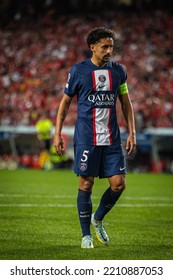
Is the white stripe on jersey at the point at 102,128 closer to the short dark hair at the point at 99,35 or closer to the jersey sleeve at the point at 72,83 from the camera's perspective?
the jersey sleeve at the point at 72,83

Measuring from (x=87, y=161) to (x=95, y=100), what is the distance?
613 mm

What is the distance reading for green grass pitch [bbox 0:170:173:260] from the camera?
301 inches

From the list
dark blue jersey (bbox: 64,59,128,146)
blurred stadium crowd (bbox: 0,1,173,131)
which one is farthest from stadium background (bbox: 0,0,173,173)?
dark blue jersey (bbox: 64,59,128,146)

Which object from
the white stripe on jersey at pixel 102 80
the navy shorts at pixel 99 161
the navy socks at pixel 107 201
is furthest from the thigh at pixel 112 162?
the white stripe on jersey at pixel 102 80

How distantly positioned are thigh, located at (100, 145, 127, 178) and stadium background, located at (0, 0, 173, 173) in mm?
16650

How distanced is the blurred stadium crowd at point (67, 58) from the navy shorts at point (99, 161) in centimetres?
1710

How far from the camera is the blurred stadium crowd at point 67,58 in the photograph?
90.0 ft

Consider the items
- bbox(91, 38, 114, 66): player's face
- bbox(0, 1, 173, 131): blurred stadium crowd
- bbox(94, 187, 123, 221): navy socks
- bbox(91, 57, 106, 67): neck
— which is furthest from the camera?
bbox(0, 1, 173, 131): blurred stadium crowd

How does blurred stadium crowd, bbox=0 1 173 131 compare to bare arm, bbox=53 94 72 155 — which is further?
blurred stadium crowd, bbox=0 1 173 131

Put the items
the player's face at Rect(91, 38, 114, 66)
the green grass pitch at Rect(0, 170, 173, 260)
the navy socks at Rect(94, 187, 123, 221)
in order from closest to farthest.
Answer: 1. the green grass pitch at Rect(0, 170, 173, 260)
2. the player's face at Rect(91, 38, 114, 66)
3. the navy socks at Rect(94, 187, 123, 221)

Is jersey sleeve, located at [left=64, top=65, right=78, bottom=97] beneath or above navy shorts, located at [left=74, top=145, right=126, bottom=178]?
above

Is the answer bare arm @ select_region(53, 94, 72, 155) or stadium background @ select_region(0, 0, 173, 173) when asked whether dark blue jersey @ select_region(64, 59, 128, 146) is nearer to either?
bare arm @ select_region(53, 94, 72, 155)

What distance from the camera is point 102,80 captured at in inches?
316

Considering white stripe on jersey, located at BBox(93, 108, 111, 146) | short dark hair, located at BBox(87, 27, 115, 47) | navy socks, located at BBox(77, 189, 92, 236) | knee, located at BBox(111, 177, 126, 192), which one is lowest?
navy socks, located at BBox(77, 189, 92, 236)
